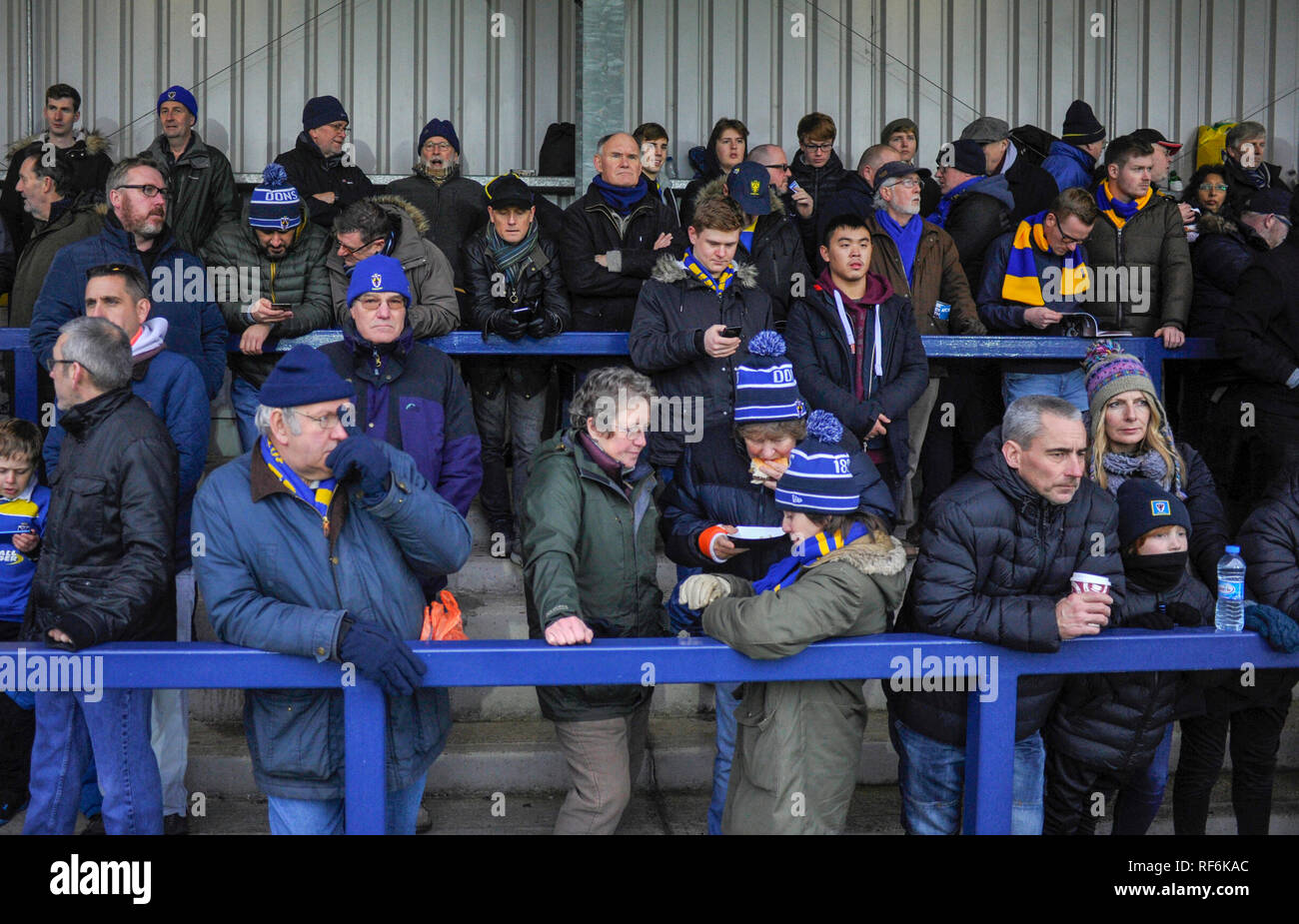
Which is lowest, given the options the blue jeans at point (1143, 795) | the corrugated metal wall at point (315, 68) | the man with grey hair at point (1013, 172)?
the blue jeans at point (1143, 795)

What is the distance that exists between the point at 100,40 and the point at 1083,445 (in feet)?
26.4

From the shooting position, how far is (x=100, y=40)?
9336 millimetres

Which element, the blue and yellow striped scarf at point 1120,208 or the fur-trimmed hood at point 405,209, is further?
the blue and yellow striped scarf at point 1120,208

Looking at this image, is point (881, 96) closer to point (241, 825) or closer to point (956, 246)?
point (956, 246)

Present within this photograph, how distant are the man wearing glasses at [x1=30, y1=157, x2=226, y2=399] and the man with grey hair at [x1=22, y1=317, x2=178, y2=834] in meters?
1.29

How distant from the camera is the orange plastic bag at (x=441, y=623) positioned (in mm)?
3871

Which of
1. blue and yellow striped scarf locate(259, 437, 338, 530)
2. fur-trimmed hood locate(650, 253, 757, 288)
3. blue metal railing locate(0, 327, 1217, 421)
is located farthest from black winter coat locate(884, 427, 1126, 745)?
blue metal railing locate(0, 327, 1217, 421)

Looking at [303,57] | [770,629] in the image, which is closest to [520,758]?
[770,629]

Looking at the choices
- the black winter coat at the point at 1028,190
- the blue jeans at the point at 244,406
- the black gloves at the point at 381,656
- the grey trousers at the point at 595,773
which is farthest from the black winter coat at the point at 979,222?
the black gloves at the point at 381,656

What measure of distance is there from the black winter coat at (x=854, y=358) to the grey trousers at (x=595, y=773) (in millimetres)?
2025

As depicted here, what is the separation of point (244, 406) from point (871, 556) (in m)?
3.27

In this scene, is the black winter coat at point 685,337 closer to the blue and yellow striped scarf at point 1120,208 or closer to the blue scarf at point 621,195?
the blue scarf at point 621,195

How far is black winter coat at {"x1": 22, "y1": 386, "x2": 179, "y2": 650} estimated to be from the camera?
3.86 m

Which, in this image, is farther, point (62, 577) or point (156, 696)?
point (156, 696)
